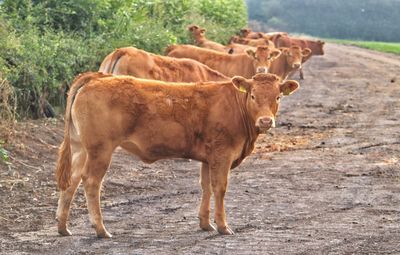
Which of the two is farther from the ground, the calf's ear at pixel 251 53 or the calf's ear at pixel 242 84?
the calf's ear at pixel 242 84

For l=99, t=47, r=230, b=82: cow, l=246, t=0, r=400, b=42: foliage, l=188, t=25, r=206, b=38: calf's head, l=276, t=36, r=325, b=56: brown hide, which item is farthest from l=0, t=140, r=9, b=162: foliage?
l=246, t=0, r=400, b=42: foliage

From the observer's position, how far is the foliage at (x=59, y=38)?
15641 millimetres

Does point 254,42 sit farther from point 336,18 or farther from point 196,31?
point 336,18

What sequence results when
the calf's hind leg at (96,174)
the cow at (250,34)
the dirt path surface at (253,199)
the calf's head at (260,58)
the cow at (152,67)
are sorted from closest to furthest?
the dirt path surface at (253,199), the calf's hind leg at (96,174), the cow at (152,67), the calf's head at (260,58), the cow at (250,34)

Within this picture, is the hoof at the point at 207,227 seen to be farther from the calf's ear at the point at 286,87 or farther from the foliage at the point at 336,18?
the foliage at the point at 336,18

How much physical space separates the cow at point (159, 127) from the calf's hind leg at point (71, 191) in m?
0.01

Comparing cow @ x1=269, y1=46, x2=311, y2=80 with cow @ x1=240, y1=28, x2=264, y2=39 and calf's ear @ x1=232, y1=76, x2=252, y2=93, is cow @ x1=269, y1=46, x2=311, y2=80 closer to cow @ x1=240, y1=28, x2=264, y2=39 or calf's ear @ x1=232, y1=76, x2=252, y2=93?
cow @ x1=240, y1=28, x2=264, y2=39

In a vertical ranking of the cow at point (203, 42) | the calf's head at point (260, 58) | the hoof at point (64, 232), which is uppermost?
the hoof at point (64, 232)

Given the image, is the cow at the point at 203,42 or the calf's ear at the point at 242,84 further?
the cow at the point at 203,42

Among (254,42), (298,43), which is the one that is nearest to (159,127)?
(254,42)

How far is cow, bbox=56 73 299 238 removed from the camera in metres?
9.80

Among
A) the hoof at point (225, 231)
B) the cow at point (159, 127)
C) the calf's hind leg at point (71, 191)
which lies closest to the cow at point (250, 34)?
the cow at point (159, 127)

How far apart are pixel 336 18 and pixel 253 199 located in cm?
6097

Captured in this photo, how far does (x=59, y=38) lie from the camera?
17.6 metres
